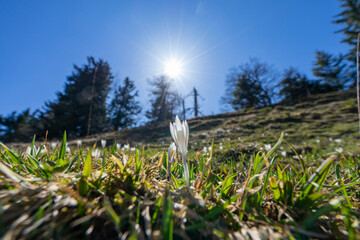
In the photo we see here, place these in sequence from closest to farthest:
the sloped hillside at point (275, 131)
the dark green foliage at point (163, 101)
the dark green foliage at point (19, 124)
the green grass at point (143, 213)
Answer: the green grass at point (143, 213), the sloped hillside at point (275, 131), the dark green foliage at point (19, 124), the dark green foliage at point (163, 101)

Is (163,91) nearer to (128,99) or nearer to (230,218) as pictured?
(128,99)

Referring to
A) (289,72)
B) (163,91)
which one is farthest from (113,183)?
(289,72)

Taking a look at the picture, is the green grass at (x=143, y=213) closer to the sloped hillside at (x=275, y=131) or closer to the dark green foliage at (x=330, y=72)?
the sloped hillside at (x=275, y=131)

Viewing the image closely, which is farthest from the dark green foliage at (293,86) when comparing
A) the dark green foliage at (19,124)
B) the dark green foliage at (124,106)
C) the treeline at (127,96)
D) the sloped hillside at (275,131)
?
the dark green foliage at (19,124)

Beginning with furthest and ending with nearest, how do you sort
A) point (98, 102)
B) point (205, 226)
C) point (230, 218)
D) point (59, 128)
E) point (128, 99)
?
point (128, 99)
point (98, 102)
point (59, 128)
point (230, 218)
point (205, 226)

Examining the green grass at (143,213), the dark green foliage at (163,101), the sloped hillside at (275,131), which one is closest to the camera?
the green grass at (143,213)

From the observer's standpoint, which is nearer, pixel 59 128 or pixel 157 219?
pixel 157 219
